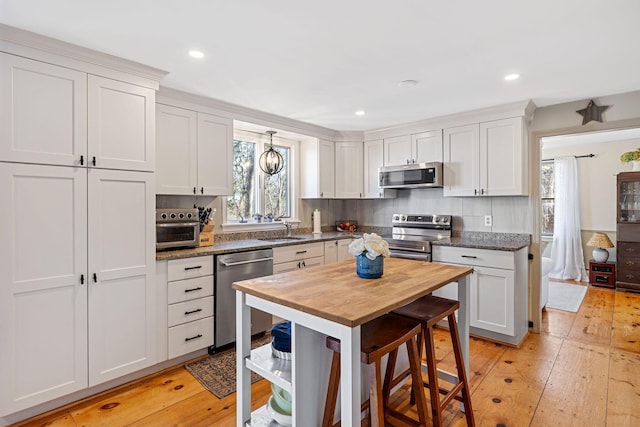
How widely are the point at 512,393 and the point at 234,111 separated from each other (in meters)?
3.36

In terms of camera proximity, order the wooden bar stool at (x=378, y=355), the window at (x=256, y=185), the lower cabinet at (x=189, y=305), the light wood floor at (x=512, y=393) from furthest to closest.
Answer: the window at (x=256, y=185)
the lower cabinet at (x=189, y=305)
the light wood floor at (x=512, y=393)
the wooden bar stool at (x=378, y=355)

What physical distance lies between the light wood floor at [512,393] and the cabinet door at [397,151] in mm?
2110

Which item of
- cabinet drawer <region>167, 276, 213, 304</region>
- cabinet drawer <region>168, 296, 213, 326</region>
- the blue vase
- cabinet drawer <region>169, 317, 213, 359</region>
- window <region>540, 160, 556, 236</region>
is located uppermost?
window <region>540, 160, 556, 236</region>

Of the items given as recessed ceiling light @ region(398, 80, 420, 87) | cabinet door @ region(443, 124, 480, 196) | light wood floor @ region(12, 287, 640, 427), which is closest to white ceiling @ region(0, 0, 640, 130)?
recessed ceiling light @ region(398, 80, 420, 87)

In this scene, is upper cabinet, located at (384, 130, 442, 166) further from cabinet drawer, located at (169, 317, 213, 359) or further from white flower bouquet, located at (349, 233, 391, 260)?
cabinet drawer, located at (169, 317, 213, 359)

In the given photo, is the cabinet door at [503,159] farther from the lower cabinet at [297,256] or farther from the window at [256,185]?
the window at [256,185]

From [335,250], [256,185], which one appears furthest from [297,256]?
[256,185]

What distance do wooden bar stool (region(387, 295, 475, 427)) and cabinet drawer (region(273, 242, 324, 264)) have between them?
5.58ft

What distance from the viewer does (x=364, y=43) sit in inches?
81.9

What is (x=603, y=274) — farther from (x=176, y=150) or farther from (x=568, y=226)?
(x=176, y=150)

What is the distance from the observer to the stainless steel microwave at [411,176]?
3.79m

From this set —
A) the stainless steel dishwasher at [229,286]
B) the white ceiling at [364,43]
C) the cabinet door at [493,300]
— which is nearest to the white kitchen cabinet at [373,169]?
the white ceiling at [364,43]

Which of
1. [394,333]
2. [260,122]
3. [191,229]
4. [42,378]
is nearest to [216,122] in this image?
[260,122]

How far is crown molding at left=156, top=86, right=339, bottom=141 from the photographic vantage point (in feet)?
9.56
